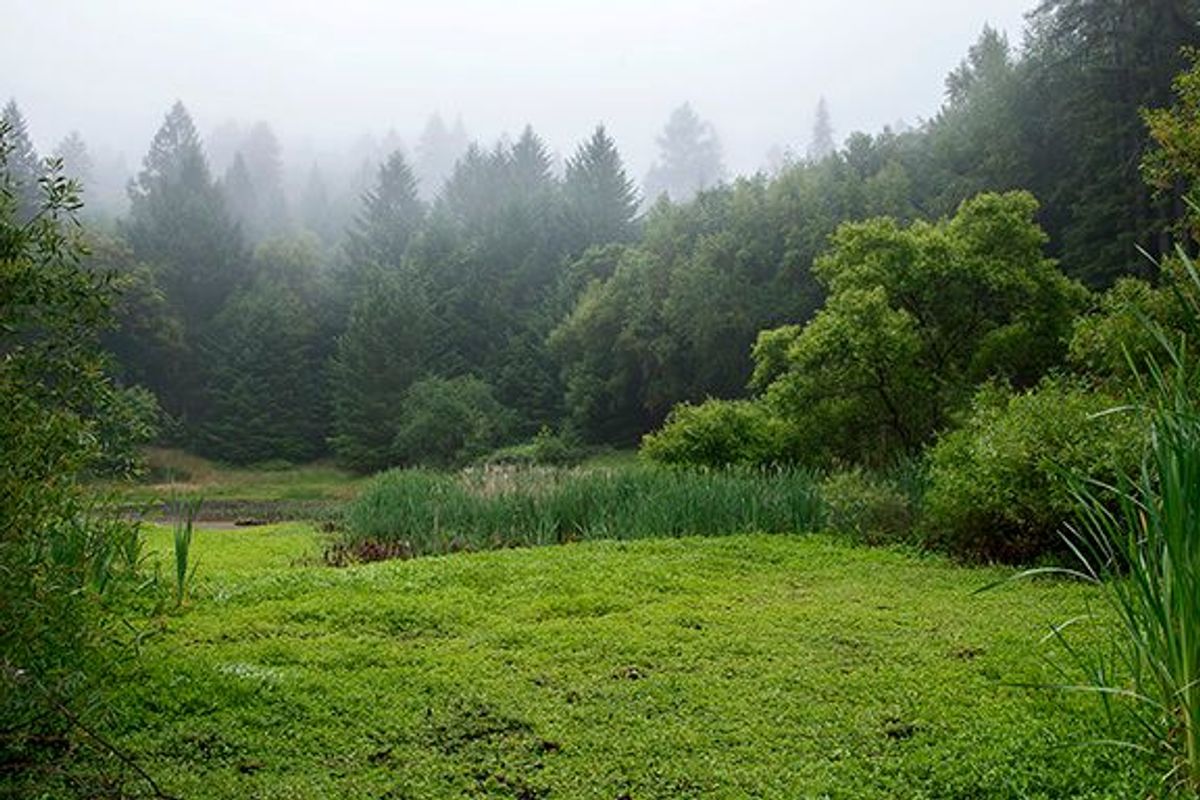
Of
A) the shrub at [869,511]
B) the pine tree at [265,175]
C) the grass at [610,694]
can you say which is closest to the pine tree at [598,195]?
the pine tree at [265,175]

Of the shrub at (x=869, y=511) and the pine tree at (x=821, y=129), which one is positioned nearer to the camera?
the shrub at (x=869, y=511)

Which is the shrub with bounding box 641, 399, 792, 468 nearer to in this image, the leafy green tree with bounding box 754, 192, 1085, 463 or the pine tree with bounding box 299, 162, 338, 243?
the leafy green tree with bounding box 754, 192, 1085, 463

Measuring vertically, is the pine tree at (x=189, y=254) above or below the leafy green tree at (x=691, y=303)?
above

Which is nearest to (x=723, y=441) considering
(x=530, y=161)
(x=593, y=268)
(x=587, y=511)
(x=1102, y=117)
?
(x=587, y=511)

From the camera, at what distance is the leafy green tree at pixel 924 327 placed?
12633mm

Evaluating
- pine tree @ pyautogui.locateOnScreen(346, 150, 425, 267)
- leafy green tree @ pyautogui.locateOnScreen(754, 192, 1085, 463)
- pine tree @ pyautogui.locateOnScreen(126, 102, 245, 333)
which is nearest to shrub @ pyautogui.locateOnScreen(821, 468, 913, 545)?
leafy green tree @ pyautogui.locateOnScreen(754, 192, 1085, 463)

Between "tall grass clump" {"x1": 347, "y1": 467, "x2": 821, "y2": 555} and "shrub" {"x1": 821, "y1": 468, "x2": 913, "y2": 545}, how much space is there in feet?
0.78

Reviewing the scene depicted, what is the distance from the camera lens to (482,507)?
982cm

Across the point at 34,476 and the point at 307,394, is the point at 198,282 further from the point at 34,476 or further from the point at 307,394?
the point at 34,476

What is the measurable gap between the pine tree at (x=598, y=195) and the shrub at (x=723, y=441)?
28844mm

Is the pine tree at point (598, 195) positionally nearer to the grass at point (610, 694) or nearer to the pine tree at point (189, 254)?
the pine tree at point (189, 254)

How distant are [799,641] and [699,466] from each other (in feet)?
28.9

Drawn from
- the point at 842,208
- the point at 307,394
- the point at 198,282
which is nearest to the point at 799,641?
the point at 842,208

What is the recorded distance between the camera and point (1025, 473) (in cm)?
727
